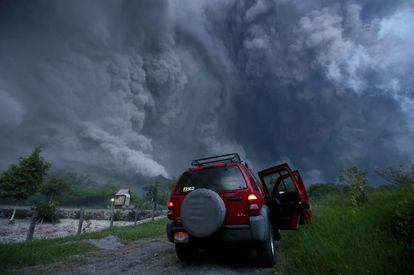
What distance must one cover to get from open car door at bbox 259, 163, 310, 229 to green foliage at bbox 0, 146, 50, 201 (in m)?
35.4

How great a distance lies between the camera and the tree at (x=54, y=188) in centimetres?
4766

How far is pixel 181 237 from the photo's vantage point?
4188 millimetres

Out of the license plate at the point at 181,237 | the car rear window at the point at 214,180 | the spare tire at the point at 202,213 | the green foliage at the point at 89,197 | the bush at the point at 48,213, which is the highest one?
the green foliage at the point at 89,197

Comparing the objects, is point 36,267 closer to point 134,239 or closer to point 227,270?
point 227,270

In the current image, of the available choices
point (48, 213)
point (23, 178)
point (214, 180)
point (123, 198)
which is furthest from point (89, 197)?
point (214, 180)

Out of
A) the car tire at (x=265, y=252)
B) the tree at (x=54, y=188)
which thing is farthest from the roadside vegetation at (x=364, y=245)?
the tree at (x=54, y=188)

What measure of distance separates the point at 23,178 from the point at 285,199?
36.4 m

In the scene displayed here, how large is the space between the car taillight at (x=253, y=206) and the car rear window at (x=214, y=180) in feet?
0.83

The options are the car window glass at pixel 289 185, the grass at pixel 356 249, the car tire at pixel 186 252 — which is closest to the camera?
the grass at pixel 356 249

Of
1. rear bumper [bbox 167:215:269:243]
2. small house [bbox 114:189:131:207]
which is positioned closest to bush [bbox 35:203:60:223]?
rear bumper [bbox 167:215:269:243]

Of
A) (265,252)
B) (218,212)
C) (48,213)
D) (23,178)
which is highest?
(23,178)

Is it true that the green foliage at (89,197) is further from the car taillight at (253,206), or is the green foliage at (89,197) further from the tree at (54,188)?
the car taillight at (253,206)

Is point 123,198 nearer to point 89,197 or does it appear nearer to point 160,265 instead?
point 89,197

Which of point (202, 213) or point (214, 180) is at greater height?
point (214, 180)
